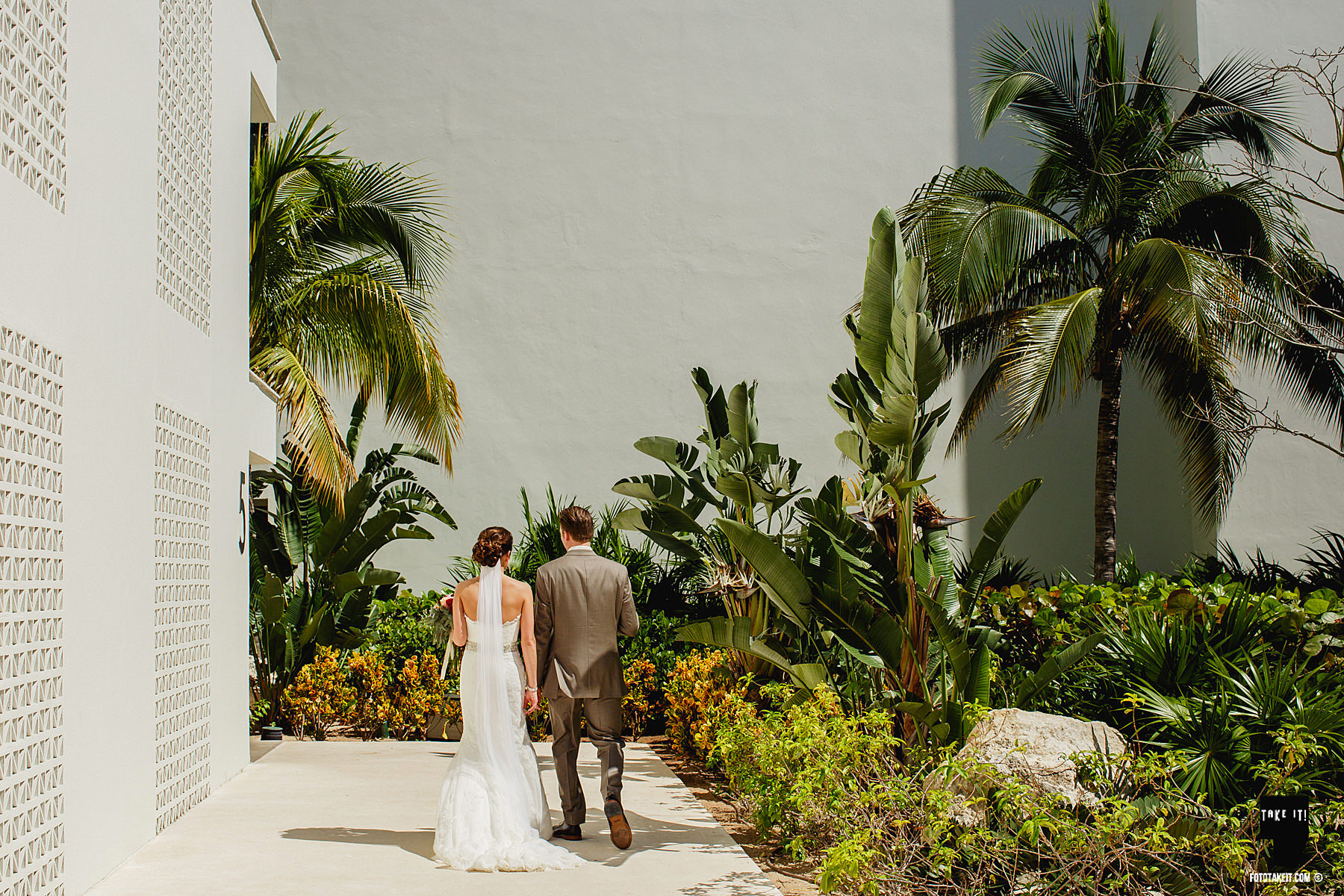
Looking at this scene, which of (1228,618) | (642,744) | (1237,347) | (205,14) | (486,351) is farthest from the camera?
(486,351)

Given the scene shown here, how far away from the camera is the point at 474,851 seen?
611 cm

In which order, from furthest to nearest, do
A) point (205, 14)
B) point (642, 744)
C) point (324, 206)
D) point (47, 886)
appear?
point (324, 206) < point (642, 744) < point (205, 14) < point (47, 886)

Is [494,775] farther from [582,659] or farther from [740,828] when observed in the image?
[740,828]

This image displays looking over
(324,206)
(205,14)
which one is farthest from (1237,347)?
(205,14)

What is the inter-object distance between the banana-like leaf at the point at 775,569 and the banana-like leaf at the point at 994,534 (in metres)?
1.09

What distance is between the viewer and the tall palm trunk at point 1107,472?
44.5ft

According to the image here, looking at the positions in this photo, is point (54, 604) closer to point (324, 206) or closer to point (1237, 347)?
point (324, 206)

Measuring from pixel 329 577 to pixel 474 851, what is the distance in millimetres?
6311

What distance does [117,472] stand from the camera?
19.7 feet

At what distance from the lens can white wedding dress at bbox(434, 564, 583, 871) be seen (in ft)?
20.1

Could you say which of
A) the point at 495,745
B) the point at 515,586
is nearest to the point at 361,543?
the point at 515,586

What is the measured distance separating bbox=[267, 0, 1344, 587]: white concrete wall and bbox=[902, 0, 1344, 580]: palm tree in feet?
5.89

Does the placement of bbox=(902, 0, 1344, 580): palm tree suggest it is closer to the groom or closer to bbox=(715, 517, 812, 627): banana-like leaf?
bbox=(715, 517, 812, 627): banana-like leaf

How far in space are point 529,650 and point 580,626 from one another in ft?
1.08
